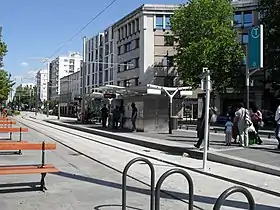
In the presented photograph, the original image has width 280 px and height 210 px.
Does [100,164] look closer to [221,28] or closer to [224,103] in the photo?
[221,28]

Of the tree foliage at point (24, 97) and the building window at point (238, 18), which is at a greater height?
the building window at point (238, 18)

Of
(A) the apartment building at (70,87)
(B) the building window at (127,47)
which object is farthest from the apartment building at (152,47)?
(A) the apartment building at (70,87)

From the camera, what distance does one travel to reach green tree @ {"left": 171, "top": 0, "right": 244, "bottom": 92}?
1866 inches

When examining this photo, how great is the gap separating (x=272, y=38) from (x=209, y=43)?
7.26 meters

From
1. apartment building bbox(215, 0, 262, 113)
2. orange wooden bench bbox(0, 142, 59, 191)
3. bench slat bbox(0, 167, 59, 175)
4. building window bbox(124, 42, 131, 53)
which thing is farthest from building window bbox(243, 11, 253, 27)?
bench slat bbox(0, 167, 59, 175)

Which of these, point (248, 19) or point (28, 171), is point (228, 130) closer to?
point (28, 171)

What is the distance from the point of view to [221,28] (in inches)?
1898

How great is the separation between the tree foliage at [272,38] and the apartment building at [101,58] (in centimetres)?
3921

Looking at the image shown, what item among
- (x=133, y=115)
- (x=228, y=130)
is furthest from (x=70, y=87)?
(x=228, y=130)

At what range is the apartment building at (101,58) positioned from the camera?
87.5 metres

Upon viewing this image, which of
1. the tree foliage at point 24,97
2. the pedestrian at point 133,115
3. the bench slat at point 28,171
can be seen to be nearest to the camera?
the bench slat at point 28,171

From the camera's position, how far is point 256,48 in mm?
17109

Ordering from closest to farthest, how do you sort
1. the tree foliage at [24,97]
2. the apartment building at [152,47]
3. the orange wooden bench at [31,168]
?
the orange wooden bench at [31,168], the apartment building at [152,47], the tree foliage at [24,97]

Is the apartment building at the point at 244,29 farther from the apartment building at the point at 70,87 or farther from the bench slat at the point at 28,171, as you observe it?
the apartment building at the point at 70,87
